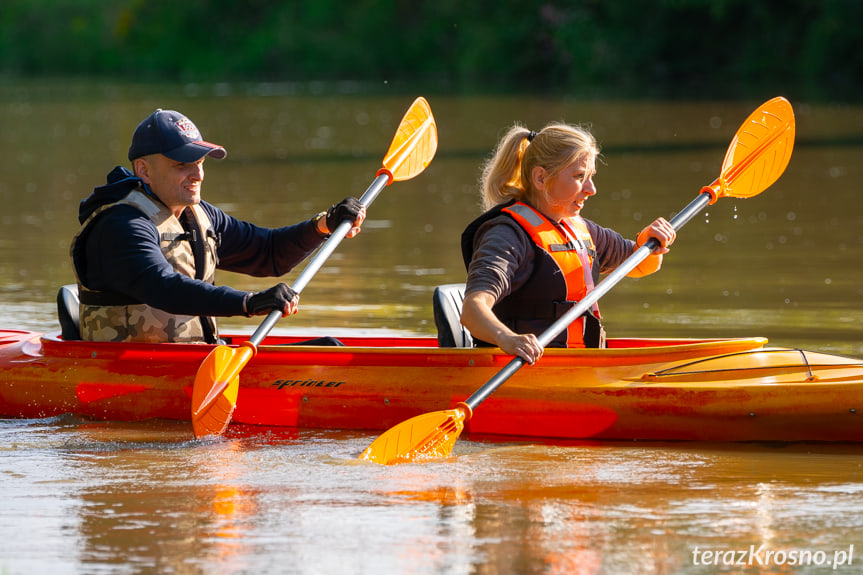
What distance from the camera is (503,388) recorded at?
199 inches

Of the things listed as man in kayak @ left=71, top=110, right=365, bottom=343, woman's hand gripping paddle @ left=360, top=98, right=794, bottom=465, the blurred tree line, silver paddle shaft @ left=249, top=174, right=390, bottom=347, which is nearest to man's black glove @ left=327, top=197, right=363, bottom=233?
silver paddle shaft @ left=249, top=174, right=390, bottom=347

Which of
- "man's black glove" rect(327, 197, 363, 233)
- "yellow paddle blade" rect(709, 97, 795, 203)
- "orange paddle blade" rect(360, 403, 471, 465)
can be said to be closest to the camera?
"orange paddle blade" rect(360, 403, 471, 465)

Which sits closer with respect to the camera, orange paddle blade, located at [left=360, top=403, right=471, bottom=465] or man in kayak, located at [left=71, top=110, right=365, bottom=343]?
orange paddle blade, located at [left=360, top=403, right=471, bottom=465]

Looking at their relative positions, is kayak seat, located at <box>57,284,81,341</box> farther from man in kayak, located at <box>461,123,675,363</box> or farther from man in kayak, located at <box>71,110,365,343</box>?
man in kayak, located at <box>461,123,675,363</box>

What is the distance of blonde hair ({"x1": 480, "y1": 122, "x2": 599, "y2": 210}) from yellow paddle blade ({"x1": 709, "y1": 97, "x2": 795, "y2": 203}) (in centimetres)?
132

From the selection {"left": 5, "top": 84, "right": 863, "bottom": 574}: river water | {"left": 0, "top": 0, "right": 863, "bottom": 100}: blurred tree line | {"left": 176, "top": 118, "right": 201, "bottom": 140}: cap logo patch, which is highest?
{"left": 0, "top": 0, "right": 863, "bottom": 100}: blurred tree line

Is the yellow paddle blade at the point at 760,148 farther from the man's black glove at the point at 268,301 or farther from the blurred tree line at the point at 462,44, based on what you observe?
the blurred tree line at the point at 462,44

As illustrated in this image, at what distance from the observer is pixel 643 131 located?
1917cm

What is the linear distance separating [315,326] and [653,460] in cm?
273

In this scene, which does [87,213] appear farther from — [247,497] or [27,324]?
[27,324]

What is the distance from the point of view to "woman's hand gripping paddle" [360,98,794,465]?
15.6ft

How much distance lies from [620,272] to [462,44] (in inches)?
1321

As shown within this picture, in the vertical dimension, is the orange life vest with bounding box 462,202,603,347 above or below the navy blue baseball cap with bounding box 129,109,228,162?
below

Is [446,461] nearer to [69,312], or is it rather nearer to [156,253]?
[156,253]
